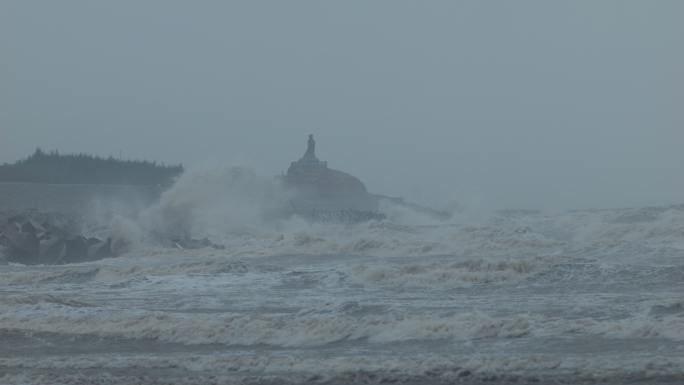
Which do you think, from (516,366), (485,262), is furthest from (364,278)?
(516,366)

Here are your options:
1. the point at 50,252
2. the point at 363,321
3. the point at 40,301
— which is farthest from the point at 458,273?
the point at 50,252

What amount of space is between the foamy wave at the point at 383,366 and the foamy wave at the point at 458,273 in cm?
591

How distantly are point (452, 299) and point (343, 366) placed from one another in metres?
4.22

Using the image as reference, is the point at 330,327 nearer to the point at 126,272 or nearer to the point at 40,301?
the point at 40,301

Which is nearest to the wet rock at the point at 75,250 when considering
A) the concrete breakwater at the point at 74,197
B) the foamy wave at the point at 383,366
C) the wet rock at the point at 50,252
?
the wet rock at the point at 50,252

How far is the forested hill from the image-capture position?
47.3m

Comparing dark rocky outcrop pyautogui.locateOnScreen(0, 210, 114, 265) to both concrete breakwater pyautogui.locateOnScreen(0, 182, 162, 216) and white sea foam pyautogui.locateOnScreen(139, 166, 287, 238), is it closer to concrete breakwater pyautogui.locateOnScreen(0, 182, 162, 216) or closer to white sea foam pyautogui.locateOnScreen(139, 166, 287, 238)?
white sea foam pyautogui.locateOnScreen(139, 166, 287, 238)

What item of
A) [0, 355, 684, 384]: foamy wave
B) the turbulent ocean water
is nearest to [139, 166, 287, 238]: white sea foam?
the turbulent ocean water

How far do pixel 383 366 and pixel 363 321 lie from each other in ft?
6.37

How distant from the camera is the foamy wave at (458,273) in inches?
468

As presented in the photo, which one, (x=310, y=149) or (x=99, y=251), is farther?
(x=310, y=149)

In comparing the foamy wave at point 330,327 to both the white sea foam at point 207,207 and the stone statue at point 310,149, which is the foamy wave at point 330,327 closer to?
the white sea foam at point 207,207

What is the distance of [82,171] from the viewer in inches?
2194

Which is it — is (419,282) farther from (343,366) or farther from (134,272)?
(134,272)
